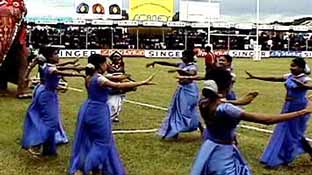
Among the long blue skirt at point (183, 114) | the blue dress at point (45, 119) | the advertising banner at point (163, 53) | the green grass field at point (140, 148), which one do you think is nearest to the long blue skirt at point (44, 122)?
the blue dress at point (45, 119)

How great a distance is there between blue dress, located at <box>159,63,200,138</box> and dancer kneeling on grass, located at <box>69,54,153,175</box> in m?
3.66

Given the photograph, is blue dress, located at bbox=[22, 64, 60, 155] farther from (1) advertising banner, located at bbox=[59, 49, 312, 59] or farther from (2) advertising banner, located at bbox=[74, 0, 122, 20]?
(2) advertising banner, located at bbox=[74, 0, 122, 20]

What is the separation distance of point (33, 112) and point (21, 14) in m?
9.39

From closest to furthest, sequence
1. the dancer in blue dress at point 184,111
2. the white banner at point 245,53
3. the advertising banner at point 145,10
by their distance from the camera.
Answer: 1. the dancer in blue dress at point 184,111
2. the white banner at point 245,53
3. the advertising banner at point 145,10

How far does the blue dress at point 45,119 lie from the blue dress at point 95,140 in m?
1.77

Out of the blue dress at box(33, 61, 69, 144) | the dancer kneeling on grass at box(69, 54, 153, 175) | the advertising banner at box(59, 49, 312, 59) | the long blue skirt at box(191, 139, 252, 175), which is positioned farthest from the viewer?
the advertising banner at box(59, 49, 312, 59)

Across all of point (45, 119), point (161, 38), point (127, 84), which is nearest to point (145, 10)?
point (161, 38)

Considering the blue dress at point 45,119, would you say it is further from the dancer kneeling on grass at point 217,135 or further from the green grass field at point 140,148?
the dancer kneeling on grass at point 217,135

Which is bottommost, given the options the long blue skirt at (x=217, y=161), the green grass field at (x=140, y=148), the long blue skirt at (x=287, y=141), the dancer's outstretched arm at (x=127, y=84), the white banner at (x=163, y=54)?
the green grass field at (x=140, y=148)

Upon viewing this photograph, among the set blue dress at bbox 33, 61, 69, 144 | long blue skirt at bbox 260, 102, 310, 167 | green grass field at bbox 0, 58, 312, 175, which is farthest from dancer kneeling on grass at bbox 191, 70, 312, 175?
blue dress at bbox 33, 61, 69, 144

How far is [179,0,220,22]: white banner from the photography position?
2464 inches

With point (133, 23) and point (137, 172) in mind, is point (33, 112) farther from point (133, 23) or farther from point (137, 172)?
point (133, 23)

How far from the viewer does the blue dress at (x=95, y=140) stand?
335 inches

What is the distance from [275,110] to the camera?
17469 mm
